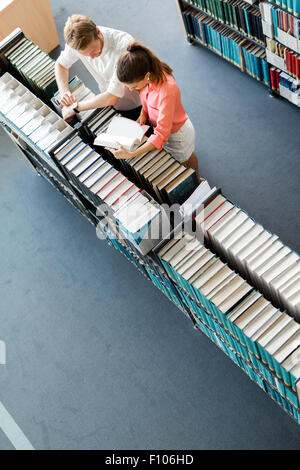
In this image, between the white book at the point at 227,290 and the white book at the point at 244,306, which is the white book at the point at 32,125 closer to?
the white book at the point at 227,290

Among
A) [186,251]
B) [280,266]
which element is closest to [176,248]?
[186,251]

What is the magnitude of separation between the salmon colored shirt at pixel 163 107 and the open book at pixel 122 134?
0.30ft

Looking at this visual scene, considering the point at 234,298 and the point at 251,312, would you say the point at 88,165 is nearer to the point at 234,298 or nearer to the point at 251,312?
the point at 234,298

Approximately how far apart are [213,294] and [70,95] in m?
1.84

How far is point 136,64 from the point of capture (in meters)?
3.23

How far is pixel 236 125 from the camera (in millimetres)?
5297

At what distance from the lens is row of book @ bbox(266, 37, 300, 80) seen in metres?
4.72

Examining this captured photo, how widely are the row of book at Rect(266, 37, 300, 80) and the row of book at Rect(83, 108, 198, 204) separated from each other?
195cm

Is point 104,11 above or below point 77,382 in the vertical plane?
above

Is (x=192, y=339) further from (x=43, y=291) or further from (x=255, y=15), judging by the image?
(x=255, y=15)

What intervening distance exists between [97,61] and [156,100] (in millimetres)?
679

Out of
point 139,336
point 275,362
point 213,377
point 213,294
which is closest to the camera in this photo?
point 275,362

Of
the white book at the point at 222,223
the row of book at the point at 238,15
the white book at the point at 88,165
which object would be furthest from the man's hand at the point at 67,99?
the row of book at the point at 238,15

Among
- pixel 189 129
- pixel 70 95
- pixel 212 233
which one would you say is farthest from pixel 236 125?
pixel 212 233
